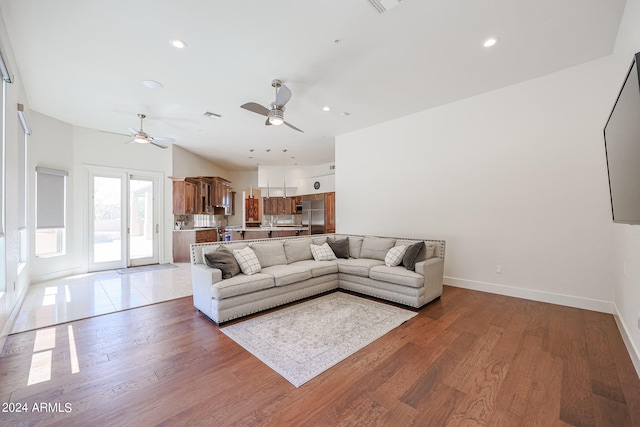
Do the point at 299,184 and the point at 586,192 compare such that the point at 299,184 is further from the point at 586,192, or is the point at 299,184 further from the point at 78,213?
the point at 586,192

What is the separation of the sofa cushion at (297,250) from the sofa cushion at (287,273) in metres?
0.43

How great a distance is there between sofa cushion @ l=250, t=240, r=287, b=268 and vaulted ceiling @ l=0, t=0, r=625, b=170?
2452mm

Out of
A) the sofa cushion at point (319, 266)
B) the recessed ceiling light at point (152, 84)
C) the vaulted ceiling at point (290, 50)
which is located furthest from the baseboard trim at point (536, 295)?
the recessed ceiling light at point (152, 84)

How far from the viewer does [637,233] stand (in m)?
2.27

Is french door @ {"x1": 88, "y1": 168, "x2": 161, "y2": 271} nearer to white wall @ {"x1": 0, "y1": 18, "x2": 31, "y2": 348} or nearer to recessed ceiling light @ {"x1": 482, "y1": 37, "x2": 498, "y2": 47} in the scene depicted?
white wall @ {"x1": 0, "y1": 18, "x2": 31, "y2": 348}

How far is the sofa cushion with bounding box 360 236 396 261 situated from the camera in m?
4.48

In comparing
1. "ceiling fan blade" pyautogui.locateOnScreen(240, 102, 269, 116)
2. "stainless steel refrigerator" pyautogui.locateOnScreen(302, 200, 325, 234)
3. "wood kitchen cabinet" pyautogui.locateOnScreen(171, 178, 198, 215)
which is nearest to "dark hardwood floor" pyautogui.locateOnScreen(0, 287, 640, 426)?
"ceiling fan blade" pyautogui.locateOnScreen(240, 102, 269, 116)

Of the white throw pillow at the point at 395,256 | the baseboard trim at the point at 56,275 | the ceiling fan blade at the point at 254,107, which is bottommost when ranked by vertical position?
the baseboard trim at the point at 56,275

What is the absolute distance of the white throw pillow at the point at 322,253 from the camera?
450cm

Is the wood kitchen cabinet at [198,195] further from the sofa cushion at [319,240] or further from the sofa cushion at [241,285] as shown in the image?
the sofa cushion at [241,285]

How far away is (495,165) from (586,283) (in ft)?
6.59

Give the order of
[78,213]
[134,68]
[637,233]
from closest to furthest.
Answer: [637,233] → [134,68] → [78,213]

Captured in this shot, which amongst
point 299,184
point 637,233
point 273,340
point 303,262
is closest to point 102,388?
point 273,340

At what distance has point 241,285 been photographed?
10.3 feet
